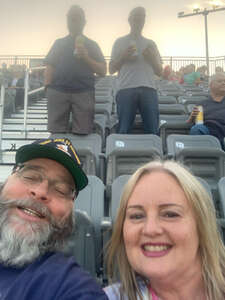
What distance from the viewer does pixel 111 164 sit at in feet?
9.07

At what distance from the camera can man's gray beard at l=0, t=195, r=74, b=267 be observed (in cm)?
119

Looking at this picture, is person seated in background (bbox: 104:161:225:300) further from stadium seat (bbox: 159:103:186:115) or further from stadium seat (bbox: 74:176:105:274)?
stadium seat (bbox: 159:103:186:115)

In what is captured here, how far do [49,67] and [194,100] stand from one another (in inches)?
109

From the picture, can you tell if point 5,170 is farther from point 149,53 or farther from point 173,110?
point 173,110

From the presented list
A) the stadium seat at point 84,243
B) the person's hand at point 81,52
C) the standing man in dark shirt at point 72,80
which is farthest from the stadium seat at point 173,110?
the stadium seat at point 84,243

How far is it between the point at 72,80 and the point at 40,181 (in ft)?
7.07

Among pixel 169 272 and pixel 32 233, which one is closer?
pixel 169 272

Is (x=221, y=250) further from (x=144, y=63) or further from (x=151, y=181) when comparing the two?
(x=144, y=63)

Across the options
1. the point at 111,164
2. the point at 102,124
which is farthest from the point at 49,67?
the point at 111,164

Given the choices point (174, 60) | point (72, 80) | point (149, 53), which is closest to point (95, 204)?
point (72, 80)

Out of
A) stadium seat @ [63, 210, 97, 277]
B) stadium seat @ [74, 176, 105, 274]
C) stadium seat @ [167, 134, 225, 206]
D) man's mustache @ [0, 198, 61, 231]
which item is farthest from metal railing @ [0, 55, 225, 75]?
man's mustache @ [0, 198, 61, 231]

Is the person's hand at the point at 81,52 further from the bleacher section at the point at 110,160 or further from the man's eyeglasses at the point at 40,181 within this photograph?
the man's eyeglasses at the point at 40,181

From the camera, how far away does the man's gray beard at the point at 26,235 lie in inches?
46.9

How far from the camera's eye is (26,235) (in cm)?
125
